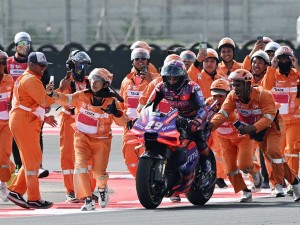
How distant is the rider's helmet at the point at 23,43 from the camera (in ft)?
63.1

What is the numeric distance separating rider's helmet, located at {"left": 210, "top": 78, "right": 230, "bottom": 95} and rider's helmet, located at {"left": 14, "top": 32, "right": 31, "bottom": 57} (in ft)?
11.2

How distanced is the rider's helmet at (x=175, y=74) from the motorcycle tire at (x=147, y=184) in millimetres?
1226

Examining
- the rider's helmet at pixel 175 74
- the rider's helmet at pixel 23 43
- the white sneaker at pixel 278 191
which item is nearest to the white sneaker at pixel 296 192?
the white sneaker at pixel 278 191

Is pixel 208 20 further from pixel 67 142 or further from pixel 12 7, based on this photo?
pixel 67 142

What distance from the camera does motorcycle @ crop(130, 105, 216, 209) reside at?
14.5 m

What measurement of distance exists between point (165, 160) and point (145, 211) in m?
0.69

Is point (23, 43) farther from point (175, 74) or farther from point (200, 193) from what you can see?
point (200, 193)

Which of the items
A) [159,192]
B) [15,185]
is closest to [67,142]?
[15,185]

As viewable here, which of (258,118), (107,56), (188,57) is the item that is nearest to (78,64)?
(258,118)

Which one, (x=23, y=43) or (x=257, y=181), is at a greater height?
(x=23, y=43)

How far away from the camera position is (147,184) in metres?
14.3

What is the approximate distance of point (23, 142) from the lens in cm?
1578

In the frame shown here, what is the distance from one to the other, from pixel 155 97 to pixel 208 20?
A: 17930mm

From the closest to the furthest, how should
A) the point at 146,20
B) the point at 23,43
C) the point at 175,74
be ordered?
the point at 175,74 < the point at 23,43 < the point at 146,20
